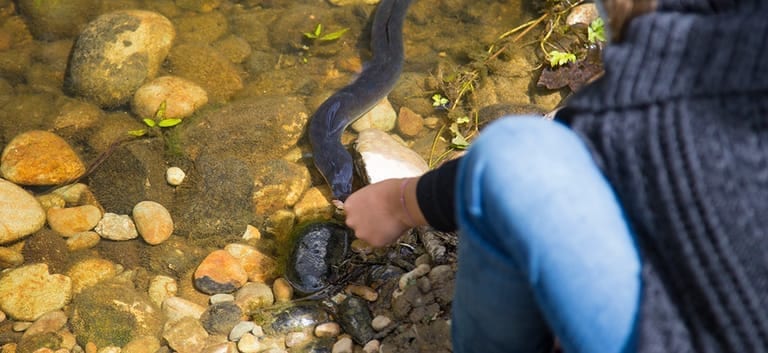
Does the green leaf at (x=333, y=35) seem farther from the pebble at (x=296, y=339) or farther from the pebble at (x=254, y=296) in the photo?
the pebble at (x=296, y=339)

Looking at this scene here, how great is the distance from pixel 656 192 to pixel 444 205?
69cm

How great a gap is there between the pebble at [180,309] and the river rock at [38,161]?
3.76ft

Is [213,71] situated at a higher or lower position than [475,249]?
lower

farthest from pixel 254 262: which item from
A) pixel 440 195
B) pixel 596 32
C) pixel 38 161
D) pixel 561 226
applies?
pixel 596 32

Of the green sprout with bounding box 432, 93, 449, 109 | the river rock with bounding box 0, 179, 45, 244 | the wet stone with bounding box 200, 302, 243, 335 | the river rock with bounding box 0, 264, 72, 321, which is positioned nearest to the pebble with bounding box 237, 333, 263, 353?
the wet stone with bounding box 200, 302, 243, 335

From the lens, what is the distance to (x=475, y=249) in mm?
1421

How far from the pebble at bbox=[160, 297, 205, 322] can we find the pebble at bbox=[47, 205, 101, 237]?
0.74 metres

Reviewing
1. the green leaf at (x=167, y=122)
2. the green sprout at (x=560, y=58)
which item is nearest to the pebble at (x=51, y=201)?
the green leaf at (x=167, y=122)

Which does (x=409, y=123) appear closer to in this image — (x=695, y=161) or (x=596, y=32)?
(x=596, y=32)

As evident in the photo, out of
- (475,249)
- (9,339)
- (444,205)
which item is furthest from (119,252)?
(475,249)

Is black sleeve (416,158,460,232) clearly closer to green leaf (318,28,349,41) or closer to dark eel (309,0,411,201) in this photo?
dark eel (309,0,411,201)

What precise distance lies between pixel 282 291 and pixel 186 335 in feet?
1.57

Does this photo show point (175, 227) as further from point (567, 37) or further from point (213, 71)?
point (567, 37)

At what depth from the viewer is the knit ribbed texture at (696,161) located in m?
1.11
